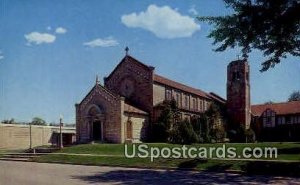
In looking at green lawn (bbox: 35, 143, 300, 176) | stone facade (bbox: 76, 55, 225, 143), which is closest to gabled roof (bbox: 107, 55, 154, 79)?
stone facade (bbox: 76, 55, 225, 143)

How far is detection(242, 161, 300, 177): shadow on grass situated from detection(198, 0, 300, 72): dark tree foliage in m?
5.17

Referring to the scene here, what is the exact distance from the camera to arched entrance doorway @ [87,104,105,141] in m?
39.5

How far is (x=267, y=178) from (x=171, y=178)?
427 cm

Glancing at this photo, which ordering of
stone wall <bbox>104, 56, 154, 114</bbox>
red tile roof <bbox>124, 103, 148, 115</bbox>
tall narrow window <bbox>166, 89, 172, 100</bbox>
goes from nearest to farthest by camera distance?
red tile roof <bbox>124, 103, 148, 115</bbox>
stone wall <bbox>104, 56, 154, 114</bbox>
tall narrow window <bbox>166, 89, 172, 100</bbox>

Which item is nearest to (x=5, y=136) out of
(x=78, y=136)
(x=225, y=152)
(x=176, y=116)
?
(x=78, y=136)

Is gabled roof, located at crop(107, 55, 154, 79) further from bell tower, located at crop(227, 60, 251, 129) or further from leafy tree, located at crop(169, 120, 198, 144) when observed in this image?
bell tower, located at crop(227, 60, 251, 129)

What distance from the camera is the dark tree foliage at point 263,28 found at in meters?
18.2

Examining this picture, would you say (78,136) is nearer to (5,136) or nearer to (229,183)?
(5,136)

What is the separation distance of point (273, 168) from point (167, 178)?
18.4ft

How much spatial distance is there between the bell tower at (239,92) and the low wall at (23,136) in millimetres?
25056

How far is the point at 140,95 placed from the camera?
1687 inches

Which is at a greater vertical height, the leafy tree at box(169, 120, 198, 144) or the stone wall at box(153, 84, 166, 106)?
the stone wall at box(153, 84, 166, 106)

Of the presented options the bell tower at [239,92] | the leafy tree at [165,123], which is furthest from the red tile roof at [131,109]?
the bell tower at [239,92]

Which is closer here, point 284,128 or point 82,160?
point 82,160
